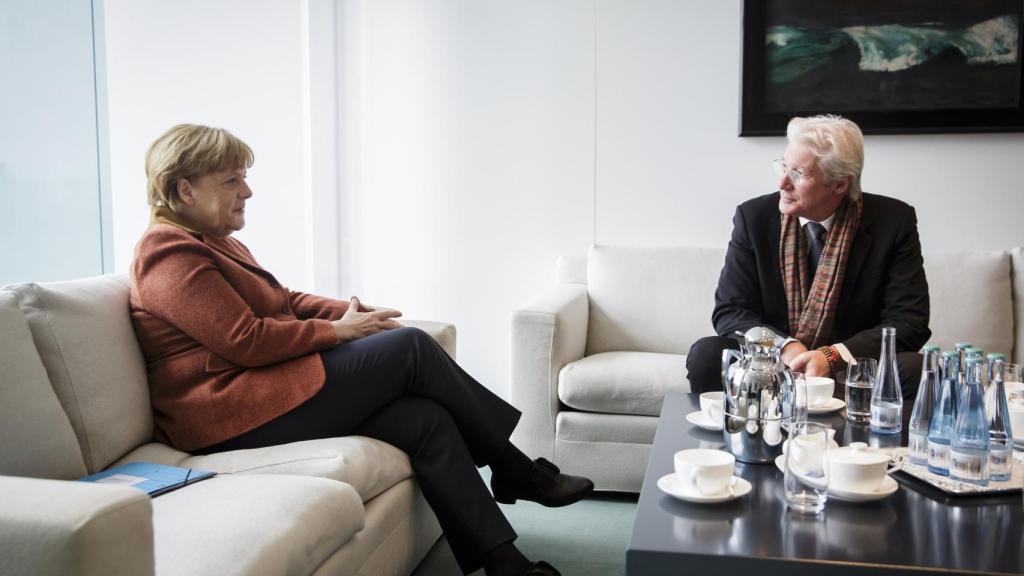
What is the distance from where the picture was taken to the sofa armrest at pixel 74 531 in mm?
1059

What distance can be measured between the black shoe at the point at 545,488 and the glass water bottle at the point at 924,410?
2.80 feet

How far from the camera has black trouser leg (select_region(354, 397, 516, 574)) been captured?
6.35 ft

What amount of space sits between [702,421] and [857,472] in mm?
488

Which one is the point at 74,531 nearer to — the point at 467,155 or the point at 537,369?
the point at 537,369

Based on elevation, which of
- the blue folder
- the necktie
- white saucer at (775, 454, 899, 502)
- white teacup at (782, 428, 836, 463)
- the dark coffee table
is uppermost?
the necktie

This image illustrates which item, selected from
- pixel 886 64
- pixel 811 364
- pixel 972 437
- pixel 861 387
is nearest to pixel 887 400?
pixel 861 387

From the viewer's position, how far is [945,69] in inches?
129

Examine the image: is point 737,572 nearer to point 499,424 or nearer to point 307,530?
point 307,530

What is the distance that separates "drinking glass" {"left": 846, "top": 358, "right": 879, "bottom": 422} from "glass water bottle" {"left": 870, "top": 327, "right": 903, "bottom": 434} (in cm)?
7

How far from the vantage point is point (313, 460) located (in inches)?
71.5

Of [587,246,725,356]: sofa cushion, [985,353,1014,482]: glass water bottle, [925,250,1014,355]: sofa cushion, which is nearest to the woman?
[985,353,1014,482]: glass water bottle

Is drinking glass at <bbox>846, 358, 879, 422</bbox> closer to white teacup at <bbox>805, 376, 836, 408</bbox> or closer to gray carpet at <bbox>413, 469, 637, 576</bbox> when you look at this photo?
white teacup at <bbox>805, 376, 836, 408</bbox>

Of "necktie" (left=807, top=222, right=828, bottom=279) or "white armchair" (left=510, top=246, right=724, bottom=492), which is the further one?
"white armchair" (left=510, top=246, right=724, bottom=492)

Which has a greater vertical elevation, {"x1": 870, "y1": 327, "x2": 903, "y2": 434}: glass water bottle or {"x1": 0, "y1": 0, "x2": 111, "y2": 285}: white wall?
{"x1": 0, "y1": 0, "x2": 111, "y2": 285}: white wall
